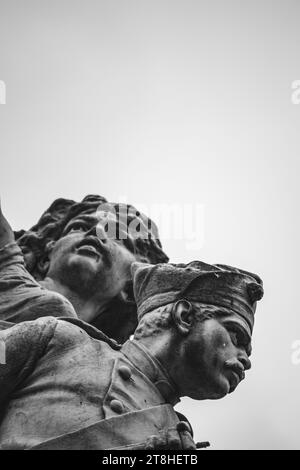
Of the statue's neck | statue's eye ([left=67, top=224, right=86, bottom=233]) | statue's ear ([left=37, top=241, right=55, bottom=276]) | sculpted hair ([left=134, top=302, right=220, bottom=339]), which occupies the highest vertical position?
statue's eye ([left=67, top=224, right=86, bottom=233])

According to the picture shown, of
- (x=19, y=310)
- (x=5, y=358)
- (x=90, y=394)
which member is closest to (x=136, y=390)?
(x=90, y=394)

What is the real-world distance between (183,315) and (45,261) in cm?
329

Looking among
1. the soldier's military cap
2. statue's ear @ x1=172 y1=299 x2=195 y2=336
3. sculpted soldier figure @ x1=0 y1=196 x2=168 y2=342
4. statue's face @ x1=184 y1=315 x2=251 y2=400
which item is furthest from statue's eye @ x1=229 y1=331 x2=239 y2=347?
sculpted soldier figure @ x1=0 y1=196 x2=168 y2=342

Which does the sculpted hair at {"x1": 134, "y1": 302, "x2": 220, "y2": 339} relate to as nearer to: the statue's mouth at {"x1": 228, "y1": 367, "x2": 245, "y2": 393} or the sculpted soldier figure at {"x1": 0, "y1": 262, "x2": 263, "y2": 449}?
the sculpted soldier figure at {"x1": 0, "y1": 262, "x2": 263, "y2": 449}

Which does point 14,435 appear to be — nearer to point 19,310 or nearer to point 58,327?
point 58,327

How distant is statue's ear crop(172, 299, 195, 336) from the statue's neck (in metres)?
2.34

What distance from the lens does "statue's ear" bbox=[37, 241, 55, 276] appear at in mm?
11023

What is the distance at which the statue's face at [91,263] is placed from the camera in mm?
10539

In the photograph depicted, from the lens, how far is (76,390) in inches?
291

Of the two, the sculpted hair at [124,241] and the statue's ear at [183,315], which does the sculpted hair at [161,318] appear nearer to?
the statue's ear at [183,315]

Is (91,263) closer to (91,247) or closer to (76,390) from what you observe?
(91,247)

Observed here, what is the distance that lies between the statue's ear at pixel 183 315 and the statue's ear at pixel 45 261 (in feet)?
9.85

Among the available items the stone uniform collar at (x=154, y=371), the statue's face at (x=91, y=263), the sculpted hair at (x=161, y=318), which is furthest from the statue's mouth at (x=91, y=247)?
the stone uniform collar at (x=154, y=371)

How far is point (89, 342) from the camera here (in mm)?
7957
